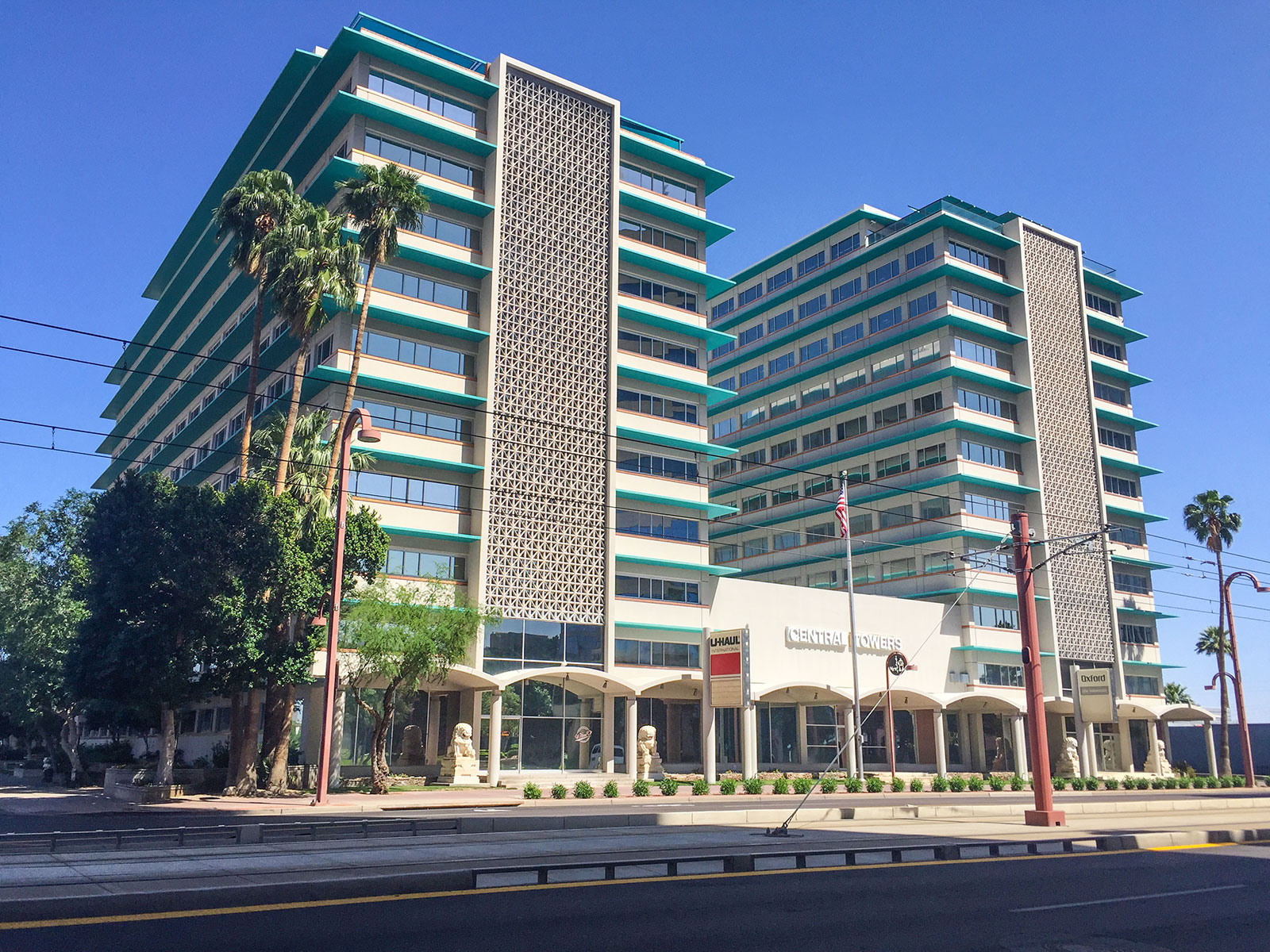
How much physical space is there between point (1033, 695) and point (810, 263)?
203ft

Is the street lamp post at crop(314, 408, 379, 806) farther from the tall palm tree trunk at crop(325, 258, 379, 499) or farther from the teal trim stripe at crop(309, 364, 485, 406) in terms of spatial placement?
the teal trim stripe at crop(309, 364, 485, 406)

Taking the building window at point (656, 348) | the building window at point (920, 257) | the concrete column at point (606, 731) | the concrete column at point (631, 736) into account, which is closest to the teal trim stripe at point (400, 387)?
the building window at point (656, 348)

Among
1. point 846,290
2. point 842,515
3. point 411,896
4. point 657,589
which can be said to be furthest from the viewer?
point 846,290

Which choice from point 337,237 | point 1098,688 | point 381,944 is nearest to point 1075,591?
point 1098,688

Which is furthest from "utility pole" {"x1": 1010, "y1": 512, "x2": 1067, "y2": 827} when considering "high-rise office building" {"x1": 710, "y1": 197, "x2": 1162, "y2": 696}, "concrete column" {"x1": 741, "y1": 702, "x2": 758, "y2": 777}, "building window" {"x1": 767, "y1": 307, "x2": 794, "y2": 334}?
"building window" {"x1": 767, "y1": 307, "x2": 794, "y2": 334}

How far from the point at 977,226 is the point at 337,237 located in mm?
48499

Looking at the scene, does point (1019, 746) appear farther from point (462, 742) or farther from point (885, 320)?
point (462, 742)

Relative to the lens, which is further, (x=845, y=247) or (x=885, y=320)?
(x=845, y=247)

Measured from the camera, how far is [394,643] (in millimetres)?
38469

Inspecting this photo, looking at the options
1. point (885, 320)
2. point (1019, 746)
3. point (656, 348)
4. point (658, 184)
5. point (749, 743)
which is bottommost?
point (1019, 746)

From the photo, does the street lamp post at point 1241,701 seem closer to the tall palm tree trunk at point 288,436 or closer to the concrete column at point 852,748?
the concrete column at point 852,748

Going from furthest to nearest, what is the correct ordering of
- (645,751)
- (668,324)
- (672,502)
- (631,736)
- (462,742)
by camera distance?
1. (668,324)
2. (672,502)
3. (645,751)
4. (631,736)
5. (462,742)

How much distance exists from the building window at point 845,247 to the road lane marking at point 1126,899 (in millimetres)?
67699

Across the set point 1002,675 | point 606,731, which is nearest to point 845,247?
point 1002,675
